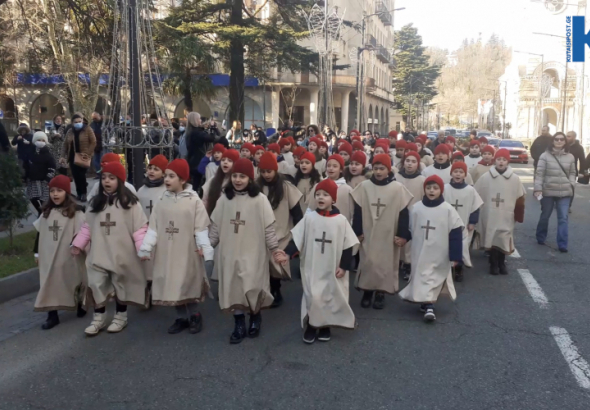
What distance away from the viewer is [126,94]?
358 inches

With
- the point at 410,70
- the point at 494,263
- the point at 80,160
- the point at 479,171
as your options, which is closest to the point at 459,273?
the point at 494,263

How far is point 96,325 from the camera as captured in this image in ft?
19.2

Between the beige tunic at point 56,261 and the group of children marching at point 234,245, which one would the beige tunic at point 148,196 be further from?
the beige tunic at point 56,261

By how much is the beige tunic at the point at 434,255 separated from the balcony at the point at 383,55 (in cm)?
5629

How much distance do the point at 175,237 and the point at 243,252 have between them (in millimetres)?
649

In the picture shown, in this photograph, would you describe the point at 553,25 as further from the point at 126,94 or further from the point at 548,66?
the point at 126,94

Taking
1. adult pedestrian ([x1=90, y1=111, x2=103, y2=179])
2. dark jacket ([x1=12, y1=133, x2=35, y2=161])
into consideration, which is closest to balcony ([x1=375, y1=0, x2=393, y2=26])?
adult pedestrian ([x1=90, y1=111, x2=103, y2=179])

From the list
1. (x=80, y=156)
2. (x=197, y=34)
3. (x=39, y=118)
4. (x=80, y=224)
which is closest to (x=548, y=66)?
(x=39, y=118)

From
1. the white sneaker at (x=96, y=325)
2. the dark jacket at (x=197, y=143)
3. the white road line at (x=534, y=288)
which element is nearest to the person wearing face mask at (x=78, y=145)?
the dark jacket at (x=197, y=143)

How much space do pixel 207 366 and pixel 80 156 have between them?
788 cm

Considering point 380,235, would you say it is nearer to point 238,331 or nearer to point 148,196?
point 238,331

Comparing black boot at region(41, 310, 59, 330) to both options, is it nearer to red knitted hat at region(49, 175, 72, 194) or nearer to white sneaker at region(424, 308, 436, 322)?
red knitted hat at region(49, 175, 72, 194)

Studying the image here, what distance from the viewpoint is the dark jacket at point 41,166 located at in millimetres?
10570

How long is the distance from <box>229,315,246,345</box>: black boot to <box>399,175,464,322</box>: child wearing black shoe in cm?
178
